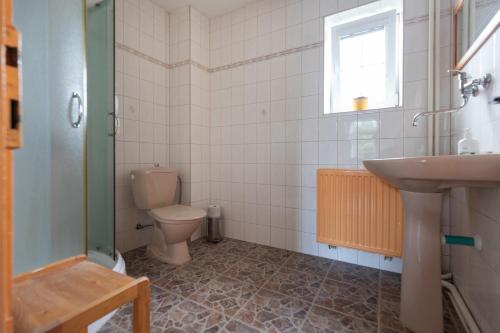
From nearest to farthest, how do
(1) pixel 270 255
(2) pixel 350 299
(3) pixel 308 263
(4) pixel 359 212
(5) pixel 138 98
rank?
(2) pixel 350 299, (4) pixel 359 212, (3) pixel 308 263, (1) pixel 270 255, (5) pixel 138 98

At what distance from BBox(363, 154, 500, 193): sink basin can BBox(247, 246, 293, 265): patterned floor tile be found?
1.13 meters

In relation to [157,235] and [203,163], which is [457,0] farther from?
[157,235]

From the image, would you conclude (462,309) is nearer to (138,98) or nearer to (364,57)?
(364,57)

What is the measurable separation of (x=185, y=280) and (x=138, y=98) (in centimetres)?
159

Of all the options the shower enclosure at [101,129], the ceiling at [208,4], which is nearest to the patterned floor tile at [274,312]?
the shower enclosure at [101,129]

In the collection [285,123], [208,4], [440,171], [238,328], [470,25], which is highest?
[208,4]

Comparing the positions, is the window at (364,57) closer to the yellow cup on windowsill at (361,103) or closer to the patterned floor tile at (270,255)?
the yellow cup on windowsill at (361,103)

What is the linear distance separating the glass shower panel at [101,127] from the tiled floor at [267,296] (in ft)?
1.37

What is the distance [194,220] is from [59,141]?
1.00 m

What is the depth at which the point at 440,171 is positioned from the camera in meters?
0.90

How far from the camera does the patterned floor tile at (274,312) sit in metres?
1.18

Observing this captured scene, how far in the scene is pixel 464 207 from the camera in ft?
4.37

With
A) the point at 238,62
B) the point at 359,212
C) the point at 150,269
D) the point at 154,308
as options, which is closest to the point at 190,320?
the point at 154,308

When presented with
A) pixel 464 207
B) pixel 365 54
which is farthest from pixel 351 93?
pixel 464 207
